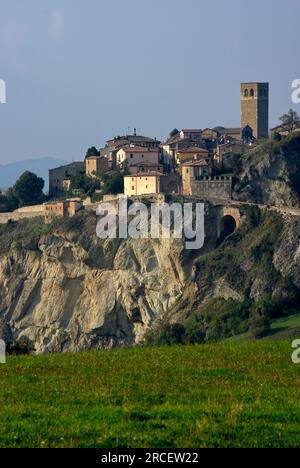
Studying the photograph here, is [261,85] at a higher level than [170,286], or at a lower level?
higher

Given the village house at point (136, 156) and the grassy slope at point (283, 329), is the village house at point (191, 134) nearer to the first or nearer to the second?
the village house at point (136, 156)

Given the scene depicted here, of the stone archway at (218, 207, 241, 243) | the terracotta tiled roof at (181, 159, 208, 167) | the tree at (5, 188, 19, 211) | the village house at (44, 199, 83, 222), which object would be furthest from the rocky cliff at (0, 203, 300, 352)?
the tree at (5, 188, 19, 211)

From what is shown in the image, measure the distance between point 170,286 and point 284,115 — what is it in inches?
1114

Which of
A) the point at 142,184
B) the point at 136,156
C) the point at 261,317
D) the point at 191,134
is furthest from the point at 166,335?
the point at 191,134

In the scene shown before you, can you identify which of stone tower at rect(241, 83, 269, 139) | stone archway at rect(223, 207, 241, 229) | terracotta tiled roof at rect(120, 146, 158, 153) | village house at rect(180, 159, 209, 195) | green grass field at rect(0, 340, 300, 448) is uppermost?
stone tower at rect(241, 83, 269, 139)

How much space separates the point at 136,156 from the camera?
93.8m

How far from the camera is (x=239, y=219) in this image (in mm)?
77625

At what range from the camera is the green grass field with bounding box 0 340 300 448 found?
14.8 meters

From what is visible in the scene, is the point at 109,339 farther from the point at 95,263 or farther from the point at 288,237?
the point at 288,237

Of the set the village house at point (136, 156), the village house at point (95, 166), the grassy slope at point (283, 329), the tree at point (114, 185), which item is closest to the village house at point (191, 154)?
the village house at point (136, 156)

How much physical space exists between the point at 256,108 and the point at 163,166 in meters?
20.9

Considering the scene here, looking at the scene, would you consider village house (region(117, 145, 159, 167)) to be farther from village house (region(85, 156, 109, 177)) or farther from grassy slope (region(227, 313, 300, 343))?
grassy slope (region(227, 313, 300, 343))

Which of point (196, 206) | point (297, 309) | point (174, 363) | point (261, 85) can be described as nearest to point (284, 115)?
point (261, 85)

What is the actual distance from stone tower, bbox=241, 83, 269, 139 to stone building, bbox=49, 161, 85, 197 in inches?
618
